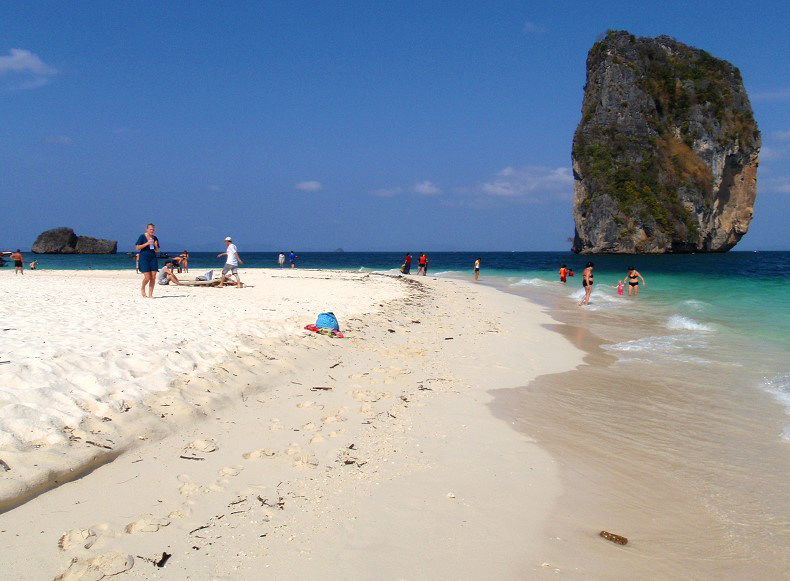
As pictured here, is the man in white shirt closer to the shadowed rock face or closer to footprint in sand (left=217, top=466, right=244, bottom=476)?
footprint in sand (left=217, top=466, right=244, bottom=476)

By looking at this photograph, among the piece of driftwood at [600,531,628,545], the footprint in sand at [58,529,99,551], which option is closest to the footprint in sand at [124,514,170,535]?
the footprint in sand at [58,529,99,551]

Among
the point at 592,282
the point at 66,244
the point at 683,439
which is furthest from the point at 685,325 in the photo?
the point at 66,244

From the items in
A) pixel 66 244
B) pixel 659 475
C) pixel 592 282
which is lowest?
pixel 659 475

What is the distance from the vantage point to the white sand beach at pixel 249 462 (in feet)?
9.50

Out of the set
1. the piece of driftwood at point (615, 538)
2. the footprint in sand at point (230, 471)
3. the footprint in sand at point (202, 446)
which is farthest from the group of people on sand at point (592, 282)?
the footprint in sand at point (230, 471)

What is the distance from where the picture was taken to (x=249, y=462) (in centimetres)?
409

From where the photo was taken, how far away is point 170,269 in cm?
1969

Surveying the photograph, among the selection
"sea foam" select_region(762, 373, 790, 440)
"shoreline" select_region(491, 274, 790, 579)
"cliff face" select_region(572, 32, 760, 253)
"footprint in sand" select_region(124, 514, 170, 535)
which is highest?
"cliff face" select_region(572, 32, 760, 253)

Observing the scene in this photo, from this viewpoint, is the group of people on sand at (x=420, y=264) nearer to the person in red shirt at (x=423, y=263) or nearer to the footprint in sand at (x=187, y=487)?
the person in red shirt at (x=423, y=263)

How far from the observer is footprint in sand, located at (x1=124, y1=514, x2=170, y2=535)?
3.03 meters

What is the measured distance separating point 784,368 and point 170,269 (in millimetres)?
19781

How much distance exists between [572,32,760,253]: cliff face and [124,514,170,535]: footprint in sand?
288 ft

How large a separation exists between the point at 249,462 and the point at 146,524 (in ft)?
3.49

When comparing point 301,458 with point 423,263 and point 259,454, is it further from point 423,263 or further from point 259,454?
point 423,263
